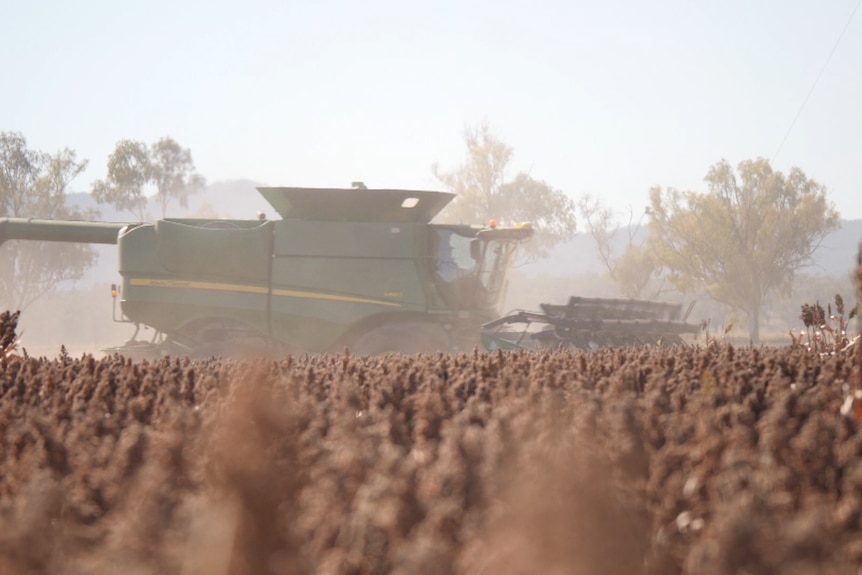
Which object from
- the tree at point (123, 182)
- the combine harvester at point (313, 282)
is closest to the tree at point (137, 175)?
the tree at point (123, 182)

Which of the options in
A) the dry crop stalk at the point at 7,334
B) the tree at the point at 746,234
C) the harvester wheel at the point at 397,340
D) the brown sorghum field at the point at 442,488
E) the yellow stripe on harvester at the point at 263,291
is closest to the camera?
the brown sorghum field at the point at 442,488

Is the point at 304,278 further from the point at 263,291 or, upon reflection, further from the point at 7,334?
the point at 7,334

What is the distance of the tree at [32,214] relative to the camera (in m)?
61.3

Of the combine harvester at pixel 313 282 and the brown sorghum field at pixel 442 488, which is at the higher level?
the combine harvester at pixel 313 282

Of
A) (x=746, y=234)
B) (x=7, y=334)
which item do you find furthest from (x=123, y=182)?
(x=7, y=334)

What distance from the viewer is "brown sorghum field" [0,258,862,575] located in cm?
204

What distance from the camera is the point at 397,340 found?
16.9m

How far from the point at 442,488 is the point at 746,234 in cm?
6164

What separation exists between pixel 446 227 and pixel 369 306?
1933 millimetres

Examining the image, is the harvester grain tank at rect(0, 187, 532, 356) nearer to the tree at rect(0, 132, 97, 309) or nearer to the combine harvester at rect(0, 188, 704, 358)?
the combine harvester at rect(0, 188, 704, 358)

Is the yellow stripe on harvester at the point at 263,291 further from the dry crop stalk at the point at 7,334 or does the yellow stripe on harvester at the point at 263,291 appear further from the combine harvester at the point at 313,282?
the dry crop stalk at the point at 7,334

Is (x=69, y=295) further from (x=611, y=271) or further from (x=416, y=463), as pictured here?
(x=416, y=463)

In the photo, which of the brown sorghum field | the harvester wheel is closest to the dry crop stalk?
the brown sorghum field

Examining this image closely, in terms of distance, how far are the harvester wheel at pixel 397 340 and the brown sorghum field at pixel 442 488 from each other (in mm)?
12671
